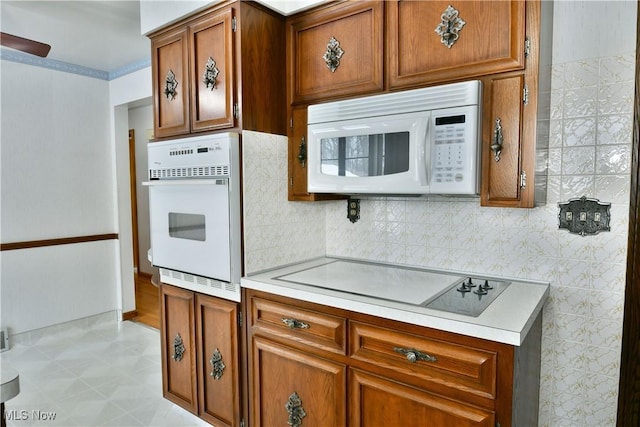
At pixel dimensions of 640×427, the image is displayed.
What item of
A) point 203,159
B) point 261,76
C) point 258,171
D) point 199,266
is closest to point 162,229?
point 199,266

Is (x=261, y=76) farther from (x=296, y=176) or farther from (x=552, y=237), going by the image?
(x=552, y=237)

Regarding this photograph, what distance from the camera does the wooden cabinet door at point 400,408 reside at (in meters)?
1.31

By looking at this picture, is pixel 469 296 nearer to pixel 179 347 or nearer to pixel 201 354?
pixel 201 354

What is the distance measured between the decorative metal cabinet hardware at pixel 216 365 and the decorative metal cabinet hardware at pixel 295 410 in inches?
17.1

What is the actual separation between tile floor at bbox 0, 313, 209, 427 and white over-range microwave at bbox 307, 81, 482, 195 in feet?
5.32

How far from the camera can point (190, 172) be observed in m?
2.04

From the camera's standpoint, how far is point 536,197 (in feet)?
5.06

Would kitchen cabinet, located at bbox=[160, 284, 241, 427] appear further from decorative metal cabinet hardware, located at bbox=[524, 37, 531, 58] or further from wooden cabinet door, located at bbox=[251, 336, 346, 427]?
decorative metal cabinet hardware, located at bbox=[524, 37, 531, 58]

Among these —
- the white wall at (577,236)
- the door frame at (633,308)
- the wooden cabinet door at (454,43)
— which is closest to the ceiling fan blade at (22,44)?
the white wall at (577,236)

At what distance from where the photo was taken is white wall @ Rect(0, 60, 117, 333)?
3193mm

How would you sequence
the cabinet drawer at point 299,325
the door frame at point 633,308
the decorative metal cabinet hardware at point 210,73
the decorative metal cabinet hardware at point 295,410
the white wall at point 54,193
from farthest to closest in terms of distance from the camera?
1. the white wall at point 54,193
2. the decorative metal cabinet hardware at point 210,73
3. the decorative metal cabinet hardware at point 295,410
4. the cabinet drawer at point 299,325
5. the door frame at point 633,308

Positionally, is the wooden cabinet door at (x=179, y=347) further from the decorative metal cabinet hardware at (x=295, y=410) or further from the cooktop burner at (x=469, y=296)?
the cooktop burner at (x=469, y=296)

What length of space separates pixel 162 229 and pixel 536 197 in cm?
186

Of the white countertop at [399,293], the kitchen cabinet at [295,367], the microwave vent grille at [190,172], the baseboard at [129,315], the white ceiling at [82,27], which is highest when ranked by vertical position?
the white ceiling at [82,27]
